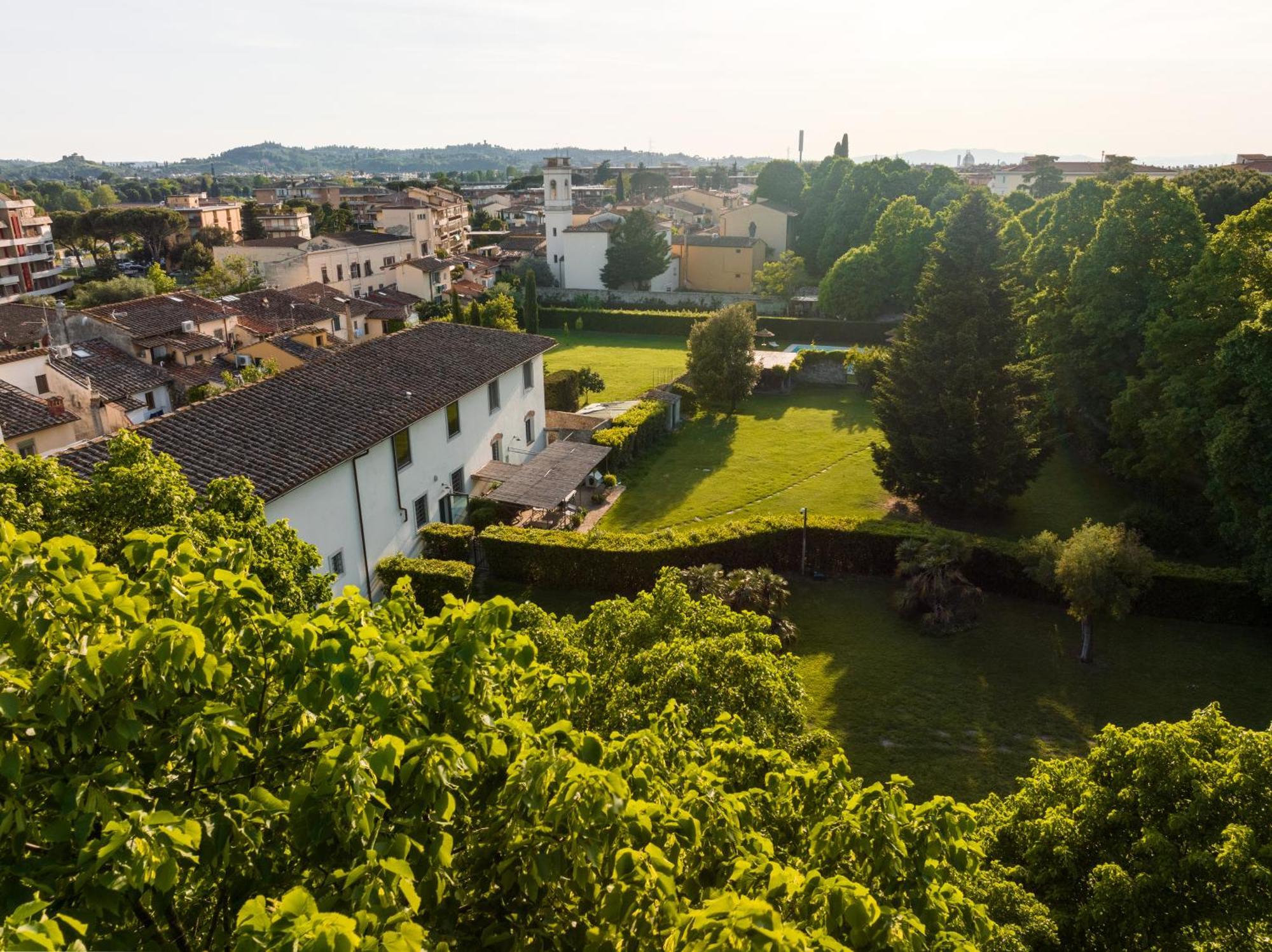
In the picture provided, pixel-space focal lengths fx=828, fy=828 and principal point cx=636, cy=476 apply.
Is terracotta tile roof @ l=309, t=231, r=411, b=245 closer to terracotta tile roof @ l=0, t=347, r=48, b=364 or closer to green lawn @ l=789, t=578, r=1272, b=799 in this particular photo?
terracotta tile roof @ l=0, t=347, r=48, b=364

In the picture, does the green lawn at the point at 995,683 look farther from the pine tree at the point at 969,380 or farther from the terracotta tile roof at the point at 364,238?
the terracotta tile roof at the point at 364,238

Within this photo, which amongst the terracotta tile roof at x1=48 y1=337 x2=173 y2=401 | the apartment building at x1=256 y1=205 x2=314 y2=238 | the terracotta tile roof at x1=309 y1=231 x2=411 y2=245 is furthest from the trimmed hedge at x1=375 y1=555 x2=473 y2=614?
the apartment building at x1=256 y1=205 x2=314 y2=238

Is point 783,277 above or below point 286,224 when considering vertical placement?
below

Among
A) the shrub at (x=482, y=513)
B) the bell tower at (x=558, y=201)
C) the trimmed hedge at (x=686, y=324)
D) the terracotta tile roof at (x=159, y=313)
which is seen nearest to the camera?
the shrub at (x=482, y=513)

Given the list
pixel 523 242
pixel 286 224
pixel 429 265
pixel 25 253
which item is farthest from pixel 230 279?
pixel 25 253

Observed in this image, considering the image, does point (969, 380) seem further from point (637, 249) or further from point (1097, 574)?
point (637, 249)

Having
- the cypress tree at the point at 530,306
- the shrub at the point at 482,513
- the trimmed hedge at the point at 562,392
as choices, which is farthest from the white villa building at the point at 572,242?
the shrub at the point at 482,513
